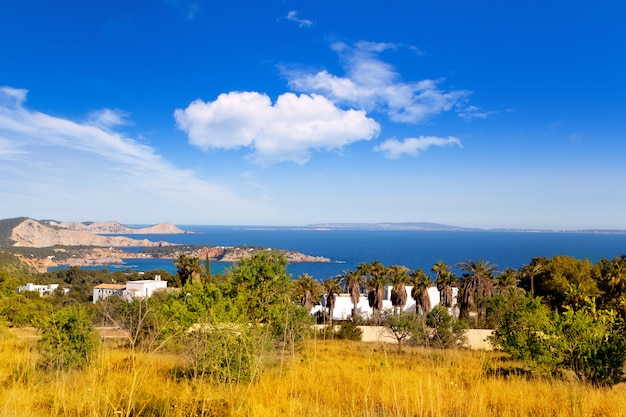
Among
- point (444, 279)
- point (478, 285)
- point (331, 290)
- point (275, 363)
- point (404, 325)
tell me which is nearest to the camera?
point (275, 363)

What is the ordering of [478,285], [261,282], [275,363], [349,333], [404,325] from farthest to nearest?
[478,285]
[349,333]
[404,325]
[261,282]
[275,363]

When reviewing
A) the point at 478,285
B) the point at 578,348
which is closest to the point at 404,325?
the point at 478,285

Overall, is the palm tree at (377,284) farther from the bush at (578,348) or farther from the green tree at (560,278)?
the bush at (578,348)

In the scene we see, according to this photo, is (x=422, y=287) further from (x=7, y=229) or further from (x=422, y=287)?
(x=7, y=229)

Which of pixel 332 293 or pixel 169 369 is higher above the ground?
pixel 169 369

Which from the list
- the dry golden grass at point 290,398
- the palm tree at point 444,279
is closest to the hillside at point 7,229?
the palm tree at point 444,279

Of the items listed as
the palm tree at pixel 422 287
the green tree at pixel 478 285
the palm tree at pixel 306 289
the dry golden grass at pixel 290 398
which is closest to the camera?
the dry golden grass at pixel 290 398

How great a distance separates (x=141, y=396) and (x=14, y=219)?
251m

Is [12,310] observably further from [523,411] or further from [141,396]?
[523,411]

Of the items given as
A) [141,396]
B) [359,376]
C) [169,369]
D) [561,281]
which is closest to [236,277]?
[169,369]

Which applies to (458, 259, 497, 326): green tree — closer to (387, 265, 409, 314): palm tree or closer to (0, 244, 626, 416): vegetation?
(0, 244, 626, 416): vegetation

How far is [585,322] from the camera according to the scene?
10.1 meters

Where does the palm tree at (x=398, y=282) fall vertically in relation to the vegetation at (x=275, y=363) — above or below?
below

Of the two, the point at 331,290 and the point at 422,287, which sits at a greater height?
the point at 422,287
